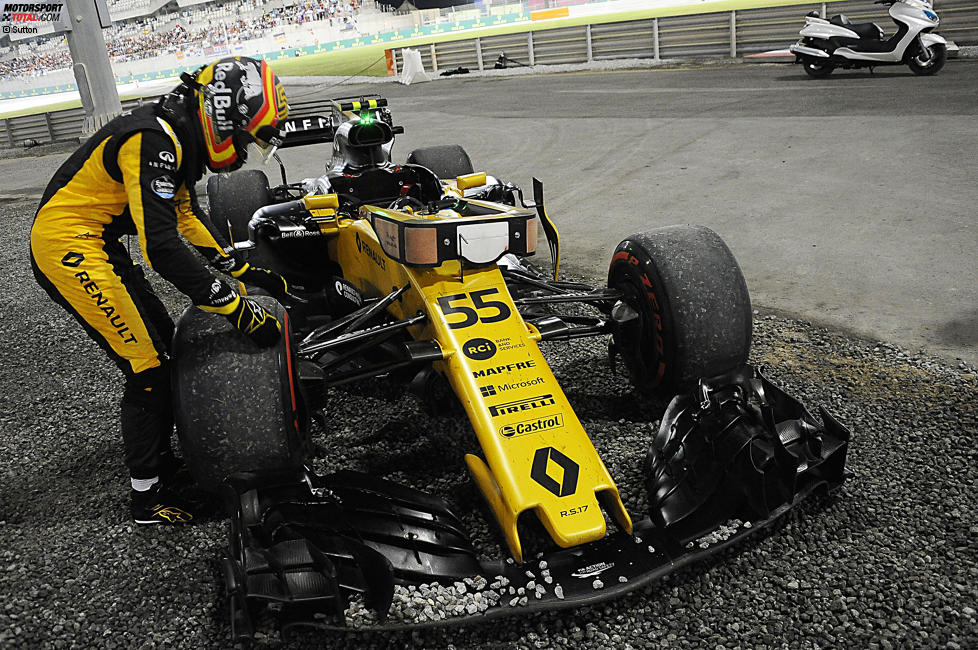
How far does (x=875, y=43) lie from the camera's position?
43.8 ft

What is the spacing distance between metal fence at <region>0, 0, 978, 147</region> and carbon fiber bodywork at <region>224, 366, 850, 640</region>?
15117 mm

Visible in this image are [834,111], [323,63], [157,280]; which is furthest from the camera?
[323,63]

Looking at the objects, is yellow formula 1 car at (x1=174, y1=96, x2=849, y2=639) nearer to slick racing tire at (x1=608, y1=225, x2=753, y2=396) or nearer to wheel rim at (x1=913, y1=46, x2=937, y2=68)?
slick racing tire at (x1=608, y1=225, x2=753, y2=396)

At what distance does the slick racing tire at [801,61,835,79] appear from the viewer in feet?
45.4

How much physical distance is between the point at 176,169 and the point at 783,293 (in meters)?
4.11

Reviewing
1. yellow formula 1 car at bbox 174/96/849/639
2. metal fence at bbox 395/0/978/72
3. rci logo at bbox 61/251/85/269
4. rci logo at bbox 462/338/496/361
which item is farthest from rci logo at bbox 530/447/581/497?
metal fence at bbox 395/0/978/72

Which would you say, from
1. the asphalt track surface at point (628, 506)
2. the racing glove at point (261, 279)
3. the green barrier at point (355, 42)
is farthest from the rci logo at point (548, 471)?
the green barrier at point (355, 42)

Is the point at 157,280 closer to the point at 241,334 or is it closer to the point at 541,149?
the point at 241,334

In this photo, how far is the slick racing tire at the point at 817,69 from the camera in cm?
1384

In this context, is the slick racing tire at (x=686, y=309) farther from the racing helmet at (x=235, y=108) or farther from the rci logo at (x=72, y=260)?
the rci logo at (x=72, y=260)

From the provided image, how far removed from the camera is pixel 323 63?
30016 millimetres

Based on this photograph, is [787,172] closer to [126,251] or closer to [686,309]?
[686,309]

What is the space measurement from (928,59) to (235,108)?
13125 millimetres

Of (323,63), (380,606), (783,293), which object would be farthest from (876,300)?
(323,63)
